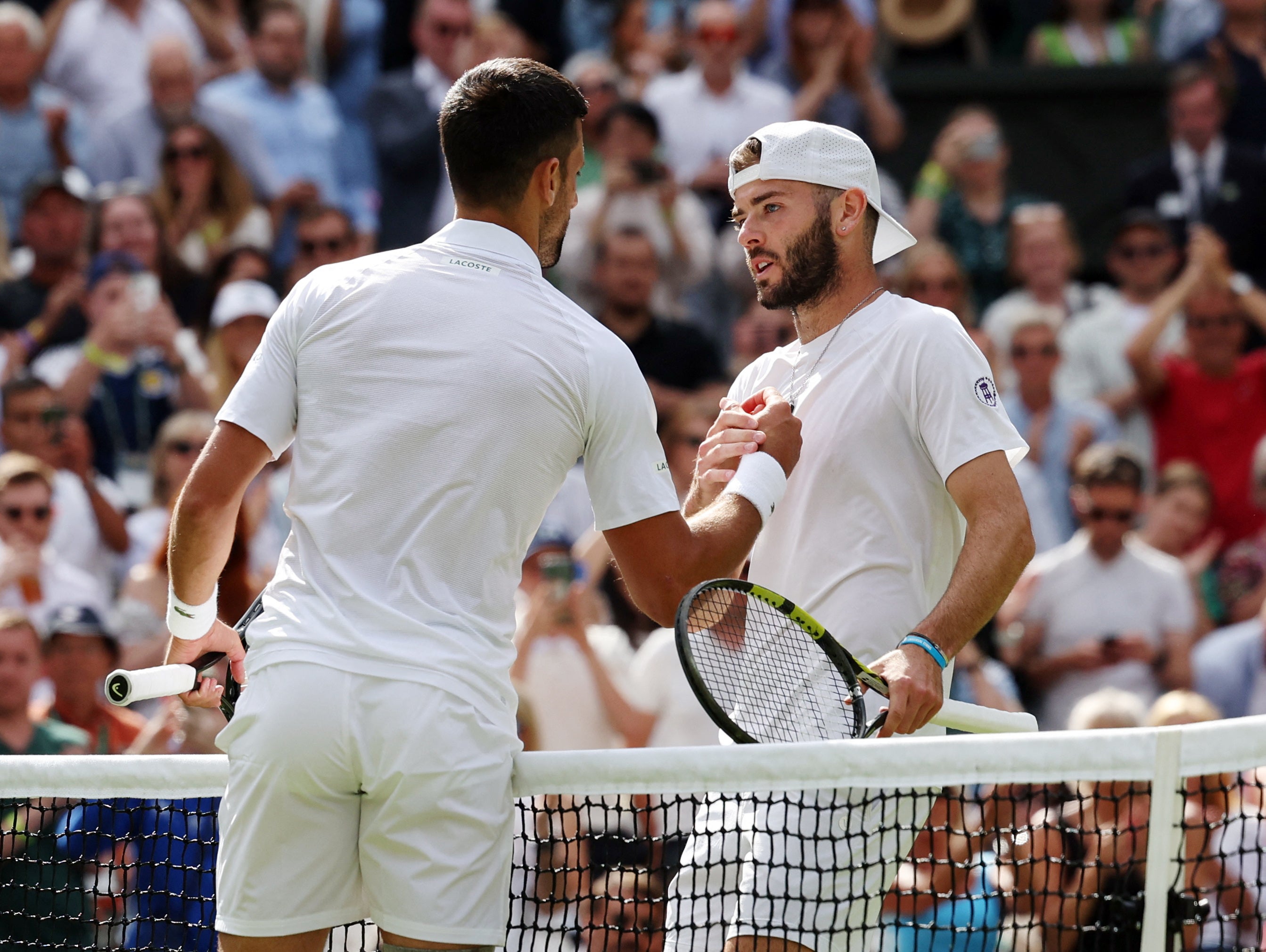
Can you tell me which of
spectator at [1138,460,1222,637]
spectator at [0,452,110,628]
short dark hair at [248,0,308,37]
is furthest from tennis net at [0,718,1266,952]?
short dark hair at [248,0,308,37]

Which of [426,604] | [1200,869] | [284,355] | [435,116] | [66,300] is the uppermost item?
[435,116]

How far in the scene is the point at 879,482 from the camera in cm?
384

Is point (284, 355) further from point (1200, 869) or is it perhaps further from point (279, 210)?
point (279, 210)

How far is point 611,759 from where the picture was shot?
350 cm

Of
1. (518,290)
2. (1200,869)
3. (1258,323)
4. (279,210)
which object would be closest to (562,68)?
(279,210)

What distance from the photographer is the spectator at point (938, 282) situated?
912 cm

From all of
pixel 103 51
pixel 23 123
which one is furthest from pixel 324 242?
pixel 103 51

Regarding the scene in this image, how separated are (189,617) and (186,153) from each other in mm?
A: 6591

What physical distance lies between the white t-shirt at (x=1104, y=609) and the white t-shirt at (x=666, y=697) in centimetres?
180

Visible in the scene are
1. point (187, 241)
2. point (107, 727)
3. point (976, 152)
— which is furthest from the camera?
point (976, 152)

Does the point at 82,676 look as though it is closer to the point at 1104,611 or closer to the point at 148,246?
the point at 148,246

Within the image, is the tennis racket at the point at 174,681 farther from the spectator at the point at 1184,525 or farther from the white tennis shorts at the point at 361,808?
the spectator at the point at 1184,525

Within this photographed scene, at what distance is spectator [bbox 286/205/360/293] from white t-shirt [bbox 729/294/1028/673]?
18.9ft

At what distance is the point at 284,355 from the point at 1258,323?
24.5ft
